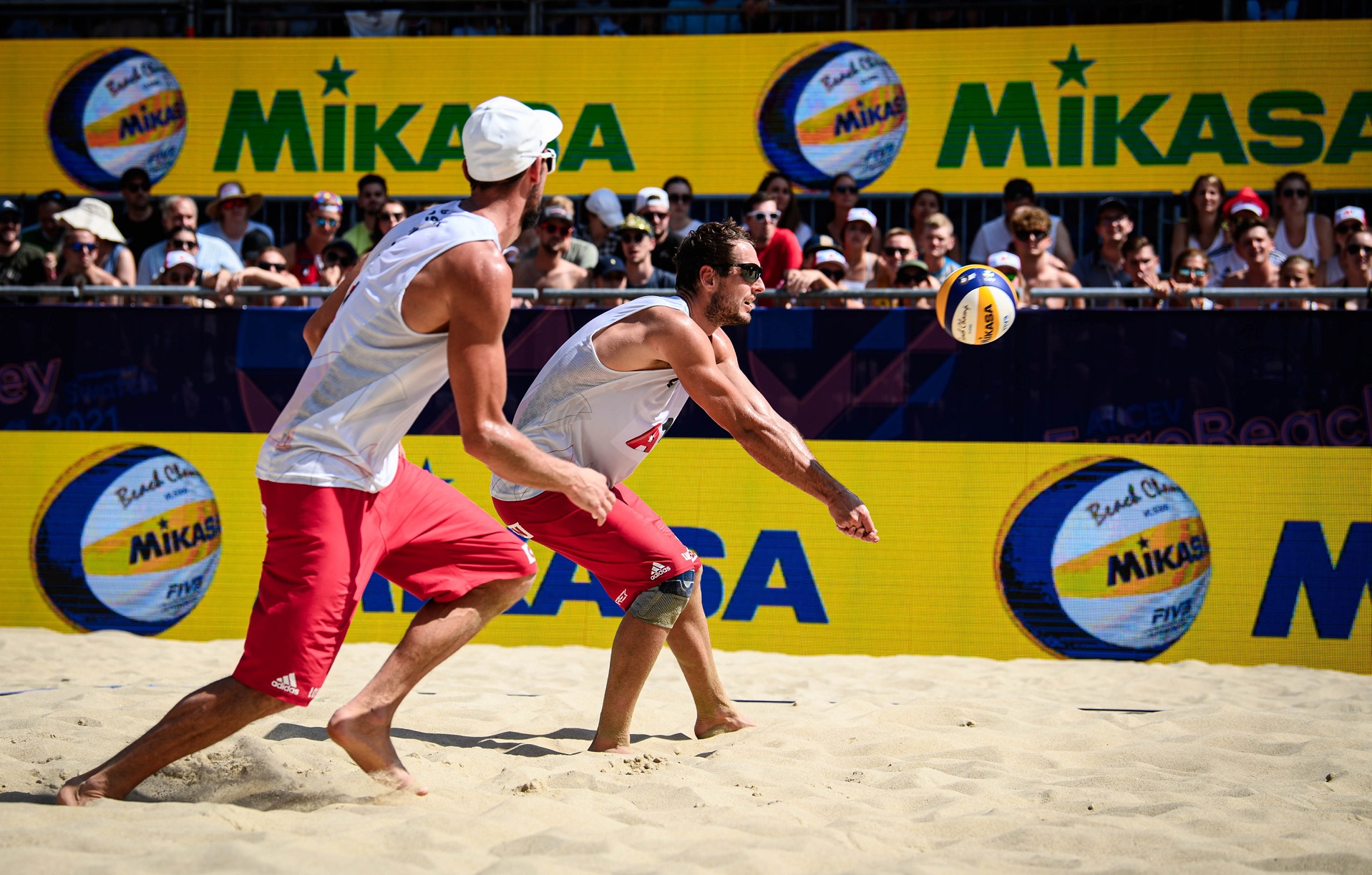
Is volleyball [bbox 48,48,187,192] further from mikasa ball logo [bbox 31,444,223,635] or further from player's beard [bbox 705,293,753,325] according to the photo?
player's beard [bbox 705,293,753,325]

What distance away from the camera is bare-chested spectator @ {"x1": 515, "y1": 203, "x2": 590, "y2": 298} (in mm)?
7457

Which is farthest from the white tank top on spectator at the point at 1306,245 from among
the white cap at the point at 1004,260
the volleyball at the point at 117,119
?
the volleyball at the point at 117,119

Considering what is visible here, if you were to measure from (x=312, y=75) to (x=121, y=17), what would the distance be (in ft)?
7.25

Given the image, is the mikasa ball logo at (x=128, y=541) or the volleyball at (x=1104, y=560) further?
the mikasa ball logo at (x=128, y=541)

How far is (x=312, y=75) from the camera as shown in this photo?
1023 centimetres

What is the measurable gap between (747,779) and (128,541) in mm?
4511

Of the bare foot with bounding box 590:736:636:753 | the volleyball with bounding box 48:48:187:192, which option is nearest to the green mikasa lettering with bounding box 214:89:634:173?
the volleyball with bounding box 48:48:187:192

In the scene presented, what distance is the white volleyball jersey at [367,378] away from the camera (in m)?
3.12

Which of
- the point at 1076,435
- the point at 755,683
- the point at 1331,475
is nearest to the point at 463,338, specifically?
the point at 755,683

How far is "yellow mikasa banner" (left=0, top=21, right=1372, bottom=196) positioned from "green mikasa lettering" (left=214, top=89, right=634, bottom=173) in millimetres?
17

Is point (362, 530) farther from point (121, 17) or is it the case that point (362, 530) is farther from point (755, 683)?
point (121, 17)

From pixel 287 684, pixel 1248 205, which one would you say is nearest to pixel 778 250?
pixel 1248 205

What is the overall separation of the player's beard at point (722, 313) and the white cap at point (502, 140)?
1118 millimetres

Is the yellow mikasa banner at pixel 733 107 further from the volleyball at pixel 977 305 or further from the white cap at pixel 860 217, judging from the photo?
the volleyball at pixel 977 305
